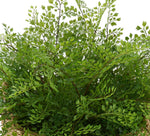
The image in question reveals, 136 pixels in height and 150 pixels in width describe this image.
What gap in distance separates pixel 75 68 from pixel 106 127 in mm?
286

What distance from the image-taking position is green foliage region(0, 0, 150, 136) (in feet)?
2.19

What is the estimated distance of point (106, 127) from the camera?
84 cm

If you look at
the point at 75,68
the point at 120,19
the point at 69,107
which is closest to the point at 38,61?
the point at 75,68

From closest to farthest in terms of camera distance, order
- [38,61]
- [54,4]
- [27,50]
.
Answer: [38,61] < [27,50] < [54,4]

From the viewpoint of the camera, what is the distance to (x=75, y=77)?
2.27 feet

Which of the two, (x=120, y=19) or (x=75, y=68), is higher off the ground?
(x=120, y=19)

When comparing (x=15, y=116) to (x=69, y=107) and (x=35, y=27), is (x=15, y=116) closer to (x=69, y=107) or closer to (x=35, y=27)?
(x=69, y=107)

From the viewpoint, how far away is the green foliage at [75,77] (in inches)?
26.3

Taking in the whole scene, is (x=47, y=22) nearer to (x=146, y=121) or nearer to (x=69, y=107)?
(x=69, y=107)

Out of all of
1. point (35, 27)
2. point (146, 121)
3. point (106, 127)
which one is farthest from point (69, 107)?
point (35, 27)

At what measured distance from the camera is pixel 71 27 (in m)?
0.99

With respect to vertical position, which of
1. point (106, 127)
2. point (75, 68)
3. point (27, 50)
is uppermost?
point (27, 50)

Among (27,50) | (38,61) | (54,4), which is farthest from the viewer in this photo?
(54,4)

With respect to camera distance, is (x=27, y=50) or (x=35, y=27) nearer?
(x=27, y=50)
